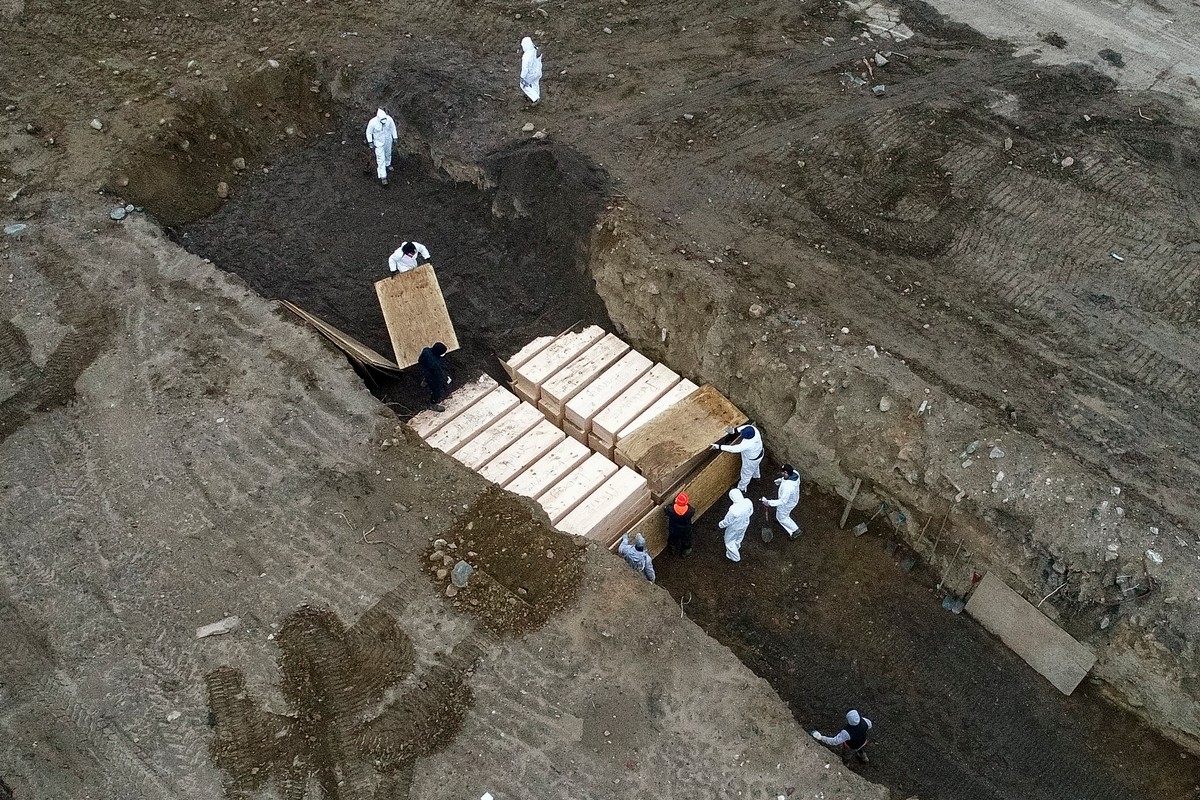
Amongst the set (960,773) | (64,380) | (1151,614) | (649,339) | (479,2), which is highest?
(479,2)

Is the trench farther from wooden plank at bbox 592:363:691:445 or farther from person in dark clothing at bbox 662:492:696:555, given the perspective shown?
wooden plank at bbox 592:363:691:445

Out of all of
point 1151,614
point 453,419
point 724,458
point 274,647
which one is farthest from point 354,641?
point 1151,614

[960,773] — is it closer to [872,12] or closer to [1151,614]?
[1151,614]

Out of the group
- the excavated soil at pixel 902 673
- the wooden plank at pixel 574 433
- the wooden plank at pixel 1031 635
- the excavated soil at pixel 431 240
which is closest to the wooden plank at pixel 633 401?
the wooden plank at pixel 574 433

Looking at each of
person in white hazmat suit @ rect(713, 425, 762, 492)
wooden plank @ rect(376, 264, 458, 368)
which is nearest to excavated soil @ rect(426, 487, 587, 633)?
person in white hazmat suit @ rect(713, 425, 762, 492)

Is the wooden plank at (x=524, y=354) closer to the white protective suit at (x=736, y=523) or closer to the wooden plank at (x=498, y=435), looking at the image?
the wooden plank at (x=498, y=435)

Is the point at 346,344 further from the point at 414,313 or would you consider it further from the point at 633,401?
the point at 633,401

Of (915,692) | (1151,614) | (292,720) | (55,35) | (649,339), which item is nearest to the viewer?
(292,720)
